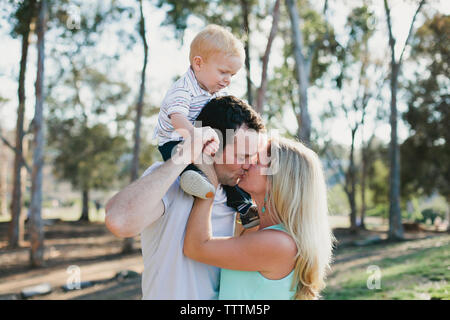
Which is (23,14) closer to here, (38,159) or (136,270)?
(38,159)

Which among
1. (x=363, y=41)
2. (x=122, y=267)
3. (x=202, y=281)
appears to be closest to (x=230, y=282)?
(x=202, y=281)

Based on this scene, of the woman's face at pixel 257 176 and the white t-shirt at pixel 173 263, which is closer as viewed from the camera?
the white t-shirt at pixel 173 263

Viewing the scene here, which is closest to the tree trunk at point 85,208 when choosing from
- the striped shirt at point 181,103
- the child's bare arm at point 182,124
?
the striped shirt at point 181,103

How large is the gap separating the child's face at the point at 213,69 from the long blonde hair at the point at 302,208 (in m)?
0.72

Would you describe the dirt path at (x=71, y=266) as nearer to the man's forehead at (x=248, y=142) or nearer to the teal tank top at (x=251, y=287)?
the teal tank top at (x=251, y=287)

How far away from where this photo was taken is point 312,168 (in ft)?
6.73

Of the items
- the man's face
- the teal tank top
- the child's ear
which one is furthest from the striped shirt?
the teal tank top

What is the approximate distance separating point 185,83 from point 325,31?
16.5 metres

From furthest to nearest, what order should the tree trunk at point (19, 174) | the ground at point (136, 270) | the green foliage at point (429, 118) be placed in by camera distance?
the green foliage at point (429, 118) < the tree trunk at point (19, 174) < the ground at point (136, 270)

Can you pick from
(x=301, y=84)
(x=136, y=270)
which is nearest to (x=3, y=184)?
(x=136, y=270)

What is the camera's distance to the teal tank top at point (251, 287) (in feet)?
6.44

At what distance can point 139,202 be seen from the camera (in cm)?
173

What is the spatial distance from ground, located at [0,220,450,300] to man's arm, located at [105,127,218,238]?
13.2 feet

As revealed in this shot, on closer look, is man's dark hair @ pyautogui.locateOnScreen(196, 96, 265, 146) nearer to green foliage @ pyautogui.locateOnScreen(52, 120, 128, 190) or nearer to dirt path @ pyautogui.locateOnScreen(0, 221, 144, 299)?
dirt path @ pyautogui.locateOnScreen(0, 221, 144, 299)
